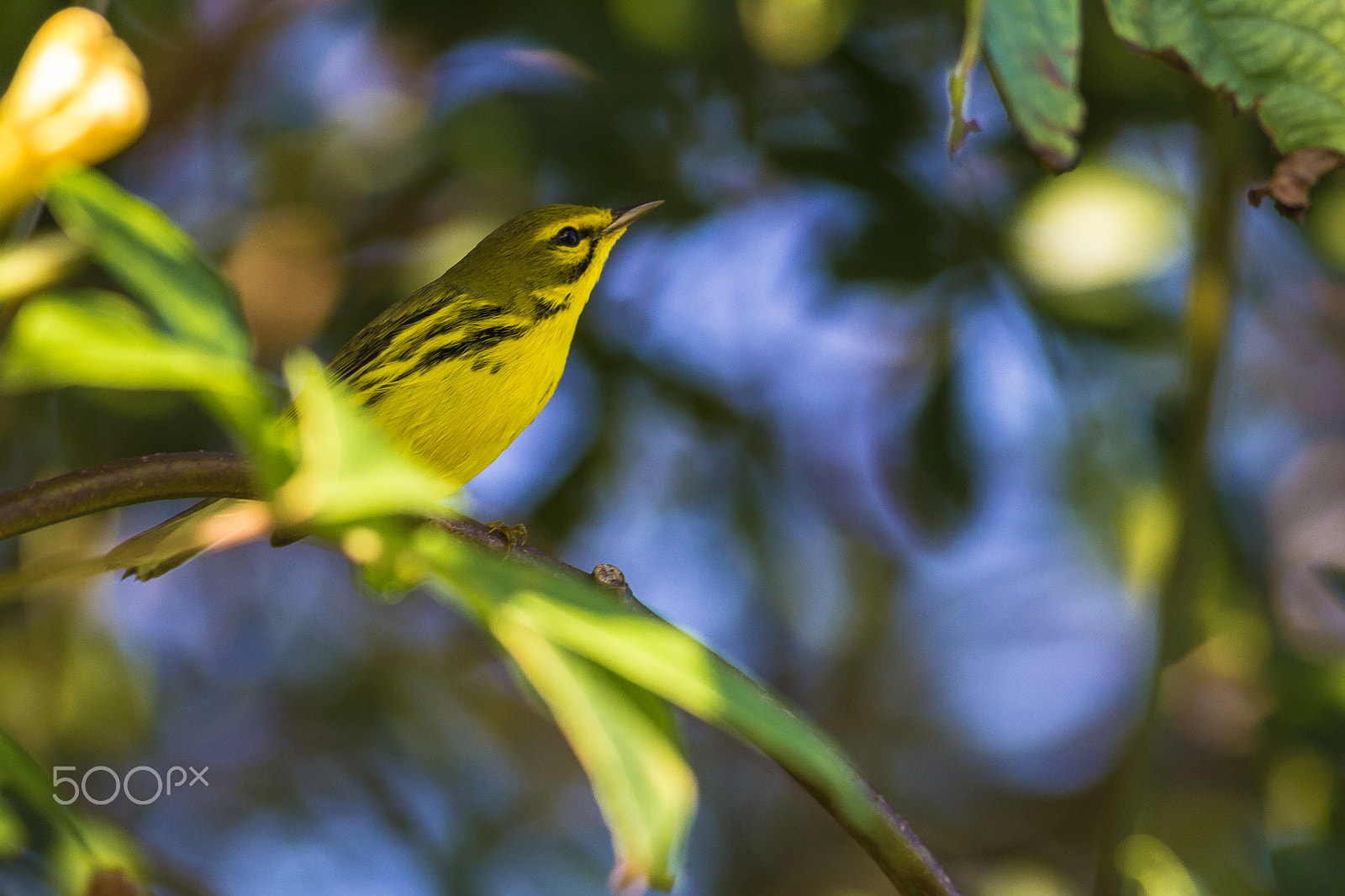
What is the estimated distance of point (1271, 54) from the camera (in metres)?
1.22

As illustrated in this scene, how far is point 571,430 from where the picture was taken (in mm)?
2984

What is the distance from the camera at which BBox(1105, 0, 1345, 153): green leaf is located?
3.93 ft

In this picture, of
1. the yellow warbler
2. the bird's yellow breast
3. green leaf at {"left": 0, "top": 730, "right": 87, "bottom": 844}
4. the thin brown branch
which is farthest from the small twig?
the bird's yellow breast

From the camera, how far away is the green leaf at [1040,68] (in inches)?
37.8

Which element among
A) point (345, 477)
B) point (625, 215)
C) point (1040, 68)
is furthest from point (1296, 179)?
point (625, 215)

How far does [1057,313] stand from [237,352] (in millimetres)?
2251

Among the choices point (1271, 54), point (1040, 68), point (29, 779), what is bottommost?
point (29, 779)

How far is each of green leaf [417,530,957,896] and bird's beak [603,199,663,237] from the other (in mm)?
2114

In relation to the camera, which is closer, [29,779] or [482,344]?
[29,779]

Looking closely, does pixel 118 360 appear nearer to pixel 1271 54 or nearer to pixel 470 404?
pixel 1271 54

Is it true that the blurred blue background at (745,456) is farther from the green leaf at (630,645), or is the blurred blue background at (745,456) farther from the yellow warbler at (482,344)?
the green leaf at (630,645)

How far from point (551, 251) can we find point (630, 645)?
93.3 inches

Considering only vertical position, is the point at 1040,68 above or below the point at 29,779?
above

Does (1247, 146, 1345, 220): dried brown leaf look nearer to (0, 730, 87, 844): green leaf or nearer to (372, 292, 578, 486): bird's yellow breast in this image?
(0, 730, 87, 844): green leaf
